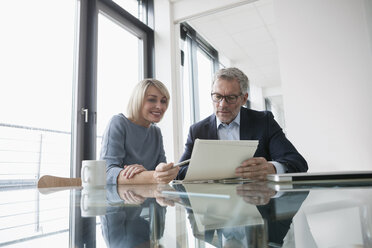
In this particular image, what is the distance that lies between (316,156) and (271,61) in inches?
112

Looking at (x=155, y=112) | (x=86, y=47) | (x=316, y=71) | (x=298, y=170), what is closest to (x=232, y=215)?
(x=298, y=170)

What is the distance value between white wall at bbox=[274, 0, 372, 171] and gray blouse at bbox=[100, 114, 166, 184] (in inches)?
60.8

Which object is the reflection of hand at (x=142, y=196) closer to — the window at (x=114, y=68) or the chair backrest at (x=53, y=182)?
the chair backrest at (x=53, y=182)

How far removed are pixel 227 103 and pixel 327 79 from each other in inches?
55.7

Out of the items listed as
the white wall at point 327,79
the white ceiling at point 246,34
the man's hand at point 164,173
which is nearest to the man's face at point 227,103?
the man's hand at point 164,173

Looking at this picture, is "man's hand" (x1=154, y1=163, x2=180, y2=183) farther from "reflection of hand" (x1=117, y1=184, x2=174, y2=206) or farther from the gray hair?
the gray hair

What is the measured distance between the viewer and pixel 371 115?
7.77ft

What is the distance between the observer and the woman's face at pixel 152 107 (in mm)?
1639

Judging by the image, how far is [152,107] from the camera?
164 cm

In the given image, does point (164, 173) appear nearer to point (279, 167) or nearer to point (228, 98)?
point (279, 167)

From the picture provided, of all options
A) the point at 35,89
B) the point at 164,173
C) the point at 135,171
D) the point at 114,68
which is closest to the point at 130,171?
the point at 135,171

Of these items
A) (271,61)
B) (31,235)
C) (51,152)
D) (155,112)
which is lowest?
(31,235)

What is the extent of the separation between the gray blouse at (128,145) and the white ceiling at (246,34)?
2326 millimetres

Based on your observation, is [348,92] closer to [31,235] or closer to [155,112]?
[155,112]
